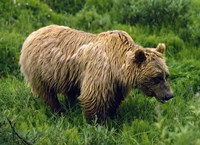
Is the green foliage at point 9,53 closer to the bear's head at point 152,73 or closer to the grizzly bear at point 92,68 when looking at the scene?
the grizzly bear at point 92,68

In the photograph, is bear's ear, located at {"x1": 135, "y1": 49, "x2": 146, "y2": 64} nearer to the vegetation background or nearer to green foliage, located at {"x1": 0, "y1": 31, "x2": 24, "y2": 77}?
the vegetation background

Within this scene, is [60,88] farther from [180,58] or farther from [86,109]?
[180,58]

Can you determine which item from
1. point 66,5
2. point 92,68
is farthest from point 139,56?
point 66,5

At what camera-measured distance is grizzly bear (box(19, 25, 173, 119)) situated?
7062 mm

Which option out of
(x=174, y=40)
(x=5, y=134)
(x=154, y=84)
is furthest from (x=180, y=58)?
(x=5, y=134)

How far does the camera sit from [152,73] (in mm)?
7031

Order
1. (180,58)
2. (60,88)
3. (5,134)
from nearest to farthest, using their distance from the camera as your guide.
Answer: (5,134) → (60,88) → (180,58)

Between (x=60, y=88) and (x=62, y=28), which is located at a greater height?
(x=62, y=28)

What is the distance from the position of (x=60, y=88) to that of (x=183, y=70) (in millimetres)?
2362

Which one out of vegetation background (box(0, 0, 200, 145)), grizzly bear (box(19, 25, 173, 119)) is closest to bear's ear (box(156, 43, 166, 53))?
grizzly bear (box(19, 25, 173, 119))

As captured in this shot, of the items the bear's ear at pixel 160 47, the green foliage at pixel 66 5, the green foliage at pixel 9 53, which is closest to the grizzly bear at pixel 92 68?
the bear's ear at pixel 160 47

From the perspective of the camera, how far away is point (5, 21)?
35.3 ft

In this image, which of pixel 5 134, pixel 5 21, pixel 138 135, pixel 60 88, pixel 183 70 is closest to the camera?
pixel 5 134

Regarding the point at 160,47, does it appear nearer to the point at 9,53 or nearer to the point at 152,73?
the point at 152,73
